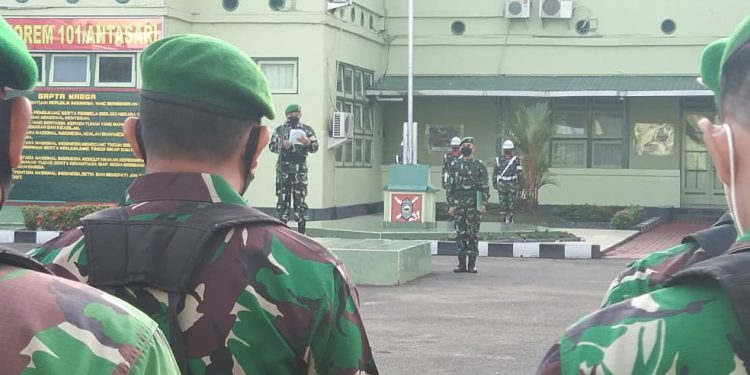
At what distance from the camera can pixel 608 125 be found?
24.1 metres

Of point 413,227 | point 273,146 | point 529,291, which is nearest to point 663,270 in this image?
point 529,291

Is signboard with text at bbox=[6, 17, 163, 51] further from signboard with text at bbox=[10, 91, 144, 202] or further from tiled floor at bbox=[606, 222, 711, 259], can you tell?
tiled floor at bbox=[606, 222, 711, 259]

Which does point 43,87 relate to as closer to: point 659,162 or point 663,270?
point 659,162

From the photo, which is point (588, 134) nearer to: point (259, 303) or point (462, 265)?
point (462, 265)

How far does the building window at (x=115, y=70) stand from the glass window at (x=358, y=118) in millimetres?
4713

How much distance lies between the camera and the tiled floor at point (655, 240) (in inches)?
666

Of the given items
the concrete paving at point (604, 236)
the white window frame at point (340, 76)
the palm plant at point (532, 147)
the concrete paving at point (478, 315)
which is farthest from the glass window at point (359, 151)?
the concrete paving at point (478, 315)

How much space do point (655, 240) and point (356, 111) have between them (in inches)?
271

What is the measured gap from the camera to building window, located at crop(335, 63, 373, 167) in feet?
72.2

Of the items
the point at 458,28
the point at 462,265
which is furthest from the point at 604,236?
the point at 458,28

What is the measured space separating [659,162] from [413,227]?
769cm

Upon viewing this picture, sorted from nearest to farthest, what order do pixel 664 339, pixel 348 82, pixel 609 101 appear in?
pixel 664 339, pixel 348 82, pixel 609 101

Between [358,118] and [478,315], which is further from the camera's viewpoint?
[358,118]

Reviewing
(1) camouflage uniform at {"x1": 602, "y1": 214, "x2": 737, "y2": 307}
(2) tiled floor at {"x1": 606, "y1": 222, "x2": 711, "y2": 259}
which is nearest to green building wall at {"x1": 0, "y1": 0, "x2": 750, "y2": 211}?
(2) tiled floor at {"x1": 606, "y1": 222, "x2": 711, "y2": 259}
